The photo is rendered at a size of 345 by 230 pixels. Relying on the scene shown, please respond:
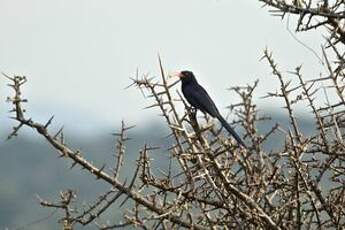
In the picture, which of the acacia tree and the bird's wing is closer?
the acacia tree

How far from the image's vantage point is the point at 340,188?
18.4 feet

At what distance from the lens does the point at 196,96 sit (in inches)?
325

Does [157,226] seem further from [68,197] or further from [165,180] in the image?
[68,197]

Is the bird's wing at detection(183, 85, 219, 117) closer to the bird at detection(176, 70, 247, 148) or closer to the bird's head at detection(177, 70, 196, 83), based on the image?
the bird at detection(176, 70, 247, 148)

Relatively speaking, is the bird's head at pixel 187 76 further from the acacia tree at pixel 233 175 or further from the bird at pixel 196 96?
the acacia tree at pixel 233 175

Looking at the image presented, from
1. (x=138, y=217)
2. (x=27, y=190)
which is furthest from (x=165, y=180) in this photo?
(x=27, y=190)

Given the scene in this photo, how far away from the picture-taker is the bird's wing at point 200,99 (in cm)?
785

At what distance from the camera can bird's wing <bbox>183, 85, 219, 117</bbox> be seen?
785 cm

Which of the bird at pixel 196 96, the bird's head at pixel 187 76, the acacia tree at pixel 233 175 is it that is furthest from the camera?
the bird's head at pixel 187 76

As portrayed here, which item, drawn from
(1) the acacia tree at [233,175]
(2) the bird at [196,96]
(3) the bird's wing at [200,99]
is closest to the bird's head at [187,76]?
(2) the bird at [196,96]

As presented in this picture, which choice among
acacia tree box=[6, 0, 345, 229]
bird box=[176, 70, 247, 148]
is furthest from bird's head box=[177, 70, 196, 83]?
acacia tree box=[6, 0, 345, 229]

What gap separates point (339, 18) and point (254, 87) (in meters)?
1.30

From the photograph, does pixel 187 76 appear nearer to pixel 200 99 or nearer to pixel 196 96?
pixel 196 96

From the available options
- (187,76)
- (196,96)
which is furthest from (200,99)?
(187,76)
